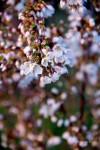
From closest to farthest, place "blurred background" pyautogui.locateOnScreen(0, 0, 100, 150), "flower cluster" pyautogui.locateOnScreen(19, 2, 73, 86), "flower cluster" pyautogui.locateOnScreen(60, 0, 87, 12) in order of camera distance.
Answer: "flower cluster" pyautogui.locateOnScreen(19, 2, 73, 86), "flower cluster" pyautogui.locateOnScreen(60, 0, 87, 12), "blurred background" pyautogui.locateOnScreen(0, 0, 100, 150)

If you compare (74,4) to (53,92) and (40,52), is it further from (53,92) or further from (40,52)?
(53,92)

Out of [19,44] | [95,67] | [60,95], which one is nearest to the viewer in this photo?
[19,44]

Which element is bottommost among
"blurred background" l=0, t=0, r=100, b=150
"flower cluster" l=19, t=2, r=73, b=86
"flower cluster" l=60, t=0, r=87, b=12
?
"flower cluster" l=19, t=2, r=73, b=86

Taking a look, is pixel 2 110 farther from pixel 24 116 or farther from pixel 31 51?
pixel 31 51

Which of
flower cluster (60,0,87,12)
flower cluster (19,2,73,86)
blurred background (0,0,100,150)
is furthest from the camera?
blurred background (0,0,100,150)

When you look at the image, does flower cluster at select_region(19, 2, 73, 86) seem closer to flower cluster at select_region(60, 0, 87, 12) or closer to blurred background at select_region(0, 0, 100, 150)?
flower cluster at select_region(60, 0, 87, 12)

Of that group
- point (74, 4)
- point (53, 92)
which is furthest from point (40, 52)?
point (53, 92)

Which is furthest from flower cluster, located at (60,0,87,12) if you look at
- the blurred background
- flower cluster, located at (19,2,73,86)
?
the blurred background

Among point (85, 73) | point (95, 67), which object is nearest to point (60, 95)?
point (85, 73)

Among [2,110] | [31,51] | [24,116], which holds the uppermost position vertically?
[2,110]
